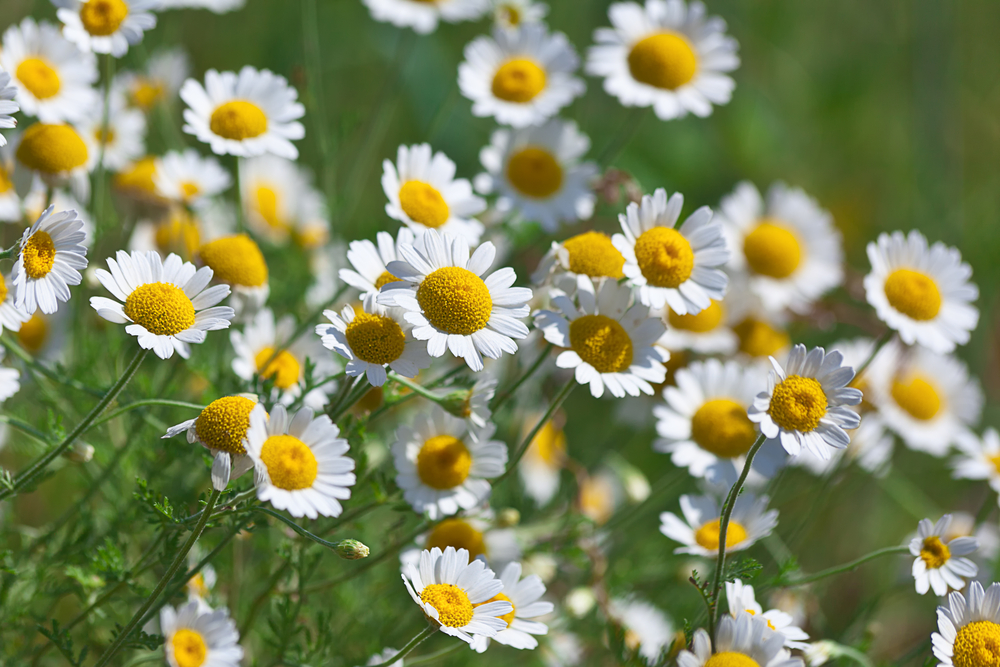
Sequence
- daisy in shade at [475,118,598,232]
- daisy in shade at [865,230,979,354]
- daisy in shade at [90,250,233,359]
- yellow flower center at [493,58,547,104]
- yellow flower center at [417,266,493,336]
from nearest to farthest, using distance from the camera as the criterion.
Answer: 1. daisy in shade at [90,250,233,359]
2. yellow flower center at [417,266,493,336]
3. daisy in shade at [865,230,979,354]
4. daisy in shade at [475,118,598,232]
5. yellow flower center at [493,58,547,104]

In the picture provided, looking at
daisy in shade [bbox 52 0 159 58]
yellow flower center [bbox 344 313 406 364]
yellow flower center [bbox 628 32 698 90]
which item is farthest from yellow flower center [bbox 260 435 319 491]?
yellow flower center [bbox 628 32 698 90]

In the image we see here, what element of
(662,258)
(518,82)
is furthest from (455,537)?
(518,82)

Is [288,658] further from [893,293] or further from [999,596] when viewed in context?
[893,293]

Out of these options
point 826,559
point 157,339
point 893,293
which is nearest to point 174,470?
point 157,339

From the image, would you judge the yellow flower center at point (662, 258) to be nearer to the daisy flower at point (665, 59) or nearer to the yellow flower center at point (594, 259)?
the yellow flower center at point (594, 259)

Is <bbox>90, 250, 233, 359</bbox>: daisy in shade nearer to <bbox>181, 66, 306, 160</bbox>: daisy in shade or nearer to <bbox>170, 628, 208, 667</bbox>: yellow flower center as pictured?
<bbox>181, 66, 306, 160</bbox>: daisy in shade

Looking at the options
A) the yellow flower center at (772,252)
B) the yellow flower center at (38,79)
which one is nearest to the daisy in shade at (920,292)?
the yellow flower center at (772,252)
